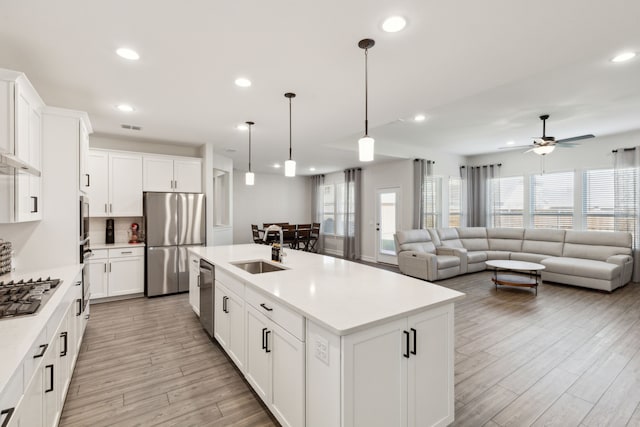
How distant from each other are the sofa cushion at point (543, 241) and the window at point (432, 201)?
189cm

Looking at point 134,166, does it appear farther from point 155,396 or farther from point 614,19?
point 614,19

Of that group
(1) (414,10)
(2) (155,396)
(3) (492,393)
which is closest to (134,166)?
(2) (155,396)

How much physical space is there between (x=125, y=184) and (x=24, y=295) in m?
3.18

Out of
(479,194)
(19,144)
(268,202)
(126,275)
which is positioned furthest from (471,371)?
(268,202)

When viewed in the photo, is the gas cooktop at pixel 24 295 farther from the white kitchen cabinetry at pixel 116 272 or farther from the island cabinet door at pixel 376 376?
the white kitchen cabinetry at pixel 116 272

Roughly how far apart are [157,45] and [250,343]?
2322 mm

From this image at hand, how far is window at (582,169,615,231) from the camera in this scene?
580 centimetres

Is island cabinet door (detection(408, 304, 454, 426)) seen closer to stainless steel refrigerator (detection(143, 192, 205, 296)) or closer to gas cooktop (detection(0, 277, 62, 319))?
gas cooktop (detection(0, 277, 62, 319))

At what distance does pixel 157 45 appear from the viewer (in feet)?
7.13

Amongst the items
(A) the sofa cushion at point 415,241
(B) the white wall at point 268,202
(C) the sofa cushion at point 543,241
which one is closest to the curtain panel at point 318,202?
(B) the white wall at point 268,202

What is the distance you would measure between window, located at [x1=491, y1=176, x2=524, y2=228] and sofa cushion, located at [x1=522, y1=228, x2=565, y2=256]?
557 millimetres

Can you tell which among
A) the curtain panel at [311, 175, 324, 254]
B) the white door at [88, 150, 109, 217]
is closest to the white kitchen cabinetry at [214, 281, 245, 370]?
the white door at [88, 150, 109, 217]

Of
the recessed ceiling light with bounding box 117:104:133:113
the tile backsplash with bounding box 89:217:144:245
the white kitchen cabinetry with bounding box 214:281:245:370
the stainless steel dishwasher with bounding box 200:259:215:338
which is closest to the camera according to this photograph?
the white kitchen cabinetry with bounding box 214:281:245:370

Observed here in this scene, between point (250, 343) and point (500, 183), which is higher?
point (500, 183)
